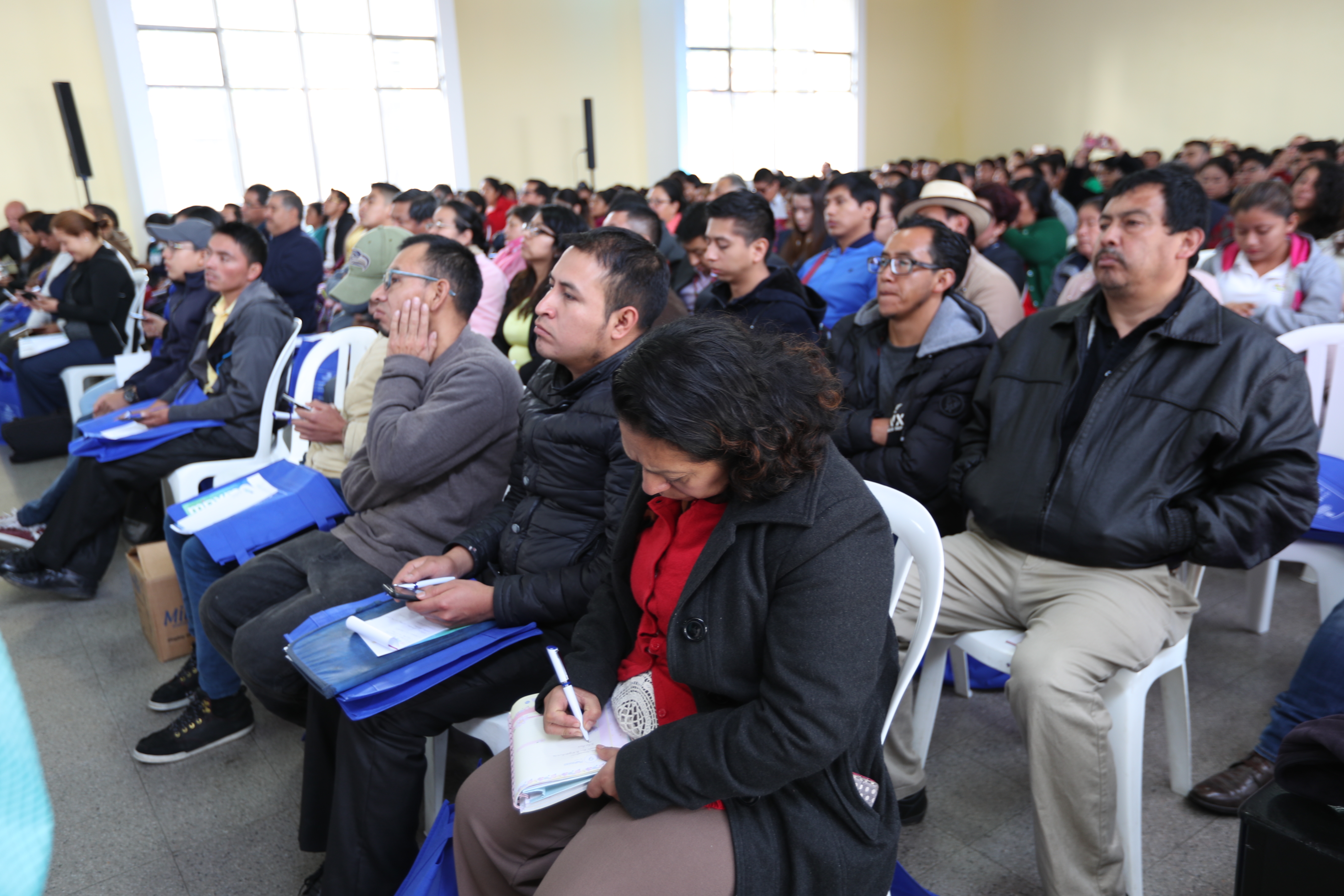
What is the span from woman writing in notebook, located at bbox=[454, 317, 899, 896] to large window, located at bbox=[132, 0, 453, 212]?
33.8 feet

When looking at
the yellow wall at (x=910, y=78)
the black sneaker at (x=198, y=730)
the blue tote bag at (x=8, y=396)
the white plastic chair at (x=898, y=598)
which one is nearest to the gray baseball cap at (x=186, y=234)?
the black sneaker at (x=198, y=730)

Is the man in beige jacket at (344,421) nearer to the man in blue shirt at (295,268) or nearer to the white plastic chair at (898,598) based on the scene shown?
the white plastic chair at (898,598)

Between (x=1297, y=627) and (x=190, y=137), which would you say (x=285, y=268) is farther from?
(x=190, y=137)

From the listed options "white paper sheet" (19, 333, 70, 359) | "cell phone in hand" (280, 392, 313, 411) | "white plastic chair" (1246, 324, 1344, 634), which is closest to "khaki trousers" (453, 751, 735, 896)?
"cell phone in hand" (280, 392, 313, 411)

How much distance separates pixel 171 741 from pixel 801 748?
169cm

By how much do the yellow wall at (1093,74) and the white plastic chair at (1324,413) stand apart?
404 inches

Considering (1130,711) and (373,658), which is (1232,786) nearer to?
(1130,711)

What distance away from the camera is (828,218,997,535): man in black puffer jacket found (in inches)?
77.0

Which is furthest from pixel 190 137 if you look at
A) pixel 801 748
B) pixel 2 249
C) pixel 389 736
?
pixel 801 748

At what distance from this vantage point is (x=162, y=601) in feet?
7.92

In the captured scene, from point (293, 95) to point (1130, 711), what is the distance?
11077mm

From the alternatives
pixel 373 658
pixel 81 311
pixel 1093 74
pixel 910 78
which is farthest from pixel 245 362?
pixel 910 78

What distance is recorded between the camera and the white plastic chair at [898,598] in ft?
4.10

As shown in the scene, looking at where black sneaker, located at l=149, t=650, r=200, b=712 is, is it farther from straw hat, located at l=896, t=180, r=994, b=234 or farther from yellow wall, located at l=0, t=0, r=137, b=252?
yellow wall, located at l=0, t=0, r=137, b=252
